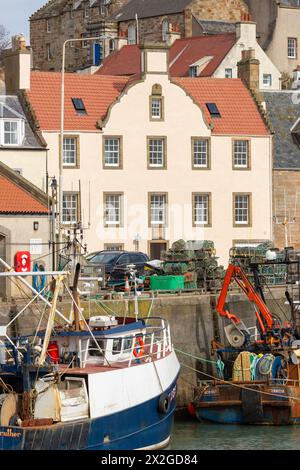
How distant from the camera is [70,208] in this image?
64.9 metres

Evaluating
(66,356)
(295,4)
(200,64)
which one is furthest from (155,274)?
(295,4)

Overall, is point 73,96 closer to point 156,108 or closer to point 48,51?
point 156,108

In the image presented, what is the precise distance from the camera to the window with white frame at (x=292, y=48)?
10756cm

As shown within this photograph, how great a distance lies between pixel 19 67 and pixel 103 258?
467 inches

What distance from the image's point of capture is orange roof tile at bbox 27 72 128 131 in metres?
65.1

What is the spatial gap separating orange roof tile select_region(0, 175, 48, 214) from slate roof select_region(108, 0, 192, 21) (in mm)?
54710

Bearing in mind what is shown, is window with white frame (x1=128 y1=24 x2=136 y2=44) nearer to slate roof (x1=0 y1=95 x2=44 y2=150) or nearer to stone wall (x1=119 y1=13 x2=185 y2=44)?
stone wall (x1=119 y1=13 x2=185 y2=44)

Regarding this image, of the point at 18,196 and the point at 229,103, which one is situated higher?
the point at 229,103

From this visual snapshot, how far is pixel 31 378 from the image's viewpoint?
35.3 meters

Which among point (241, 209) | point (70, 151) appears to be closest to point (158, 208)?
point (241, 209)

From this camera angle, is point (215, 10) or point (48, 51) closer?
point (215, 10)

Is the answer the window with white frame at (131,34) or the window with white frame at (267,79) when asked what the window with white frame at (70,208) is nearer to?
the window with white frame at (267,79)

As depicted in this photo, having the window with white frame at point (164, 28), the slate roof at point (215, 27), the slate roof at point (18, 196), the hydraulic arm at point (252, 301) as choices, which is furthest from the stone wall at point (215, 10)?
the hydraulic arm at point (252, 301)

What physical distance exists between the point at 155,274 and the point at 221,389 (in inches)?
462
